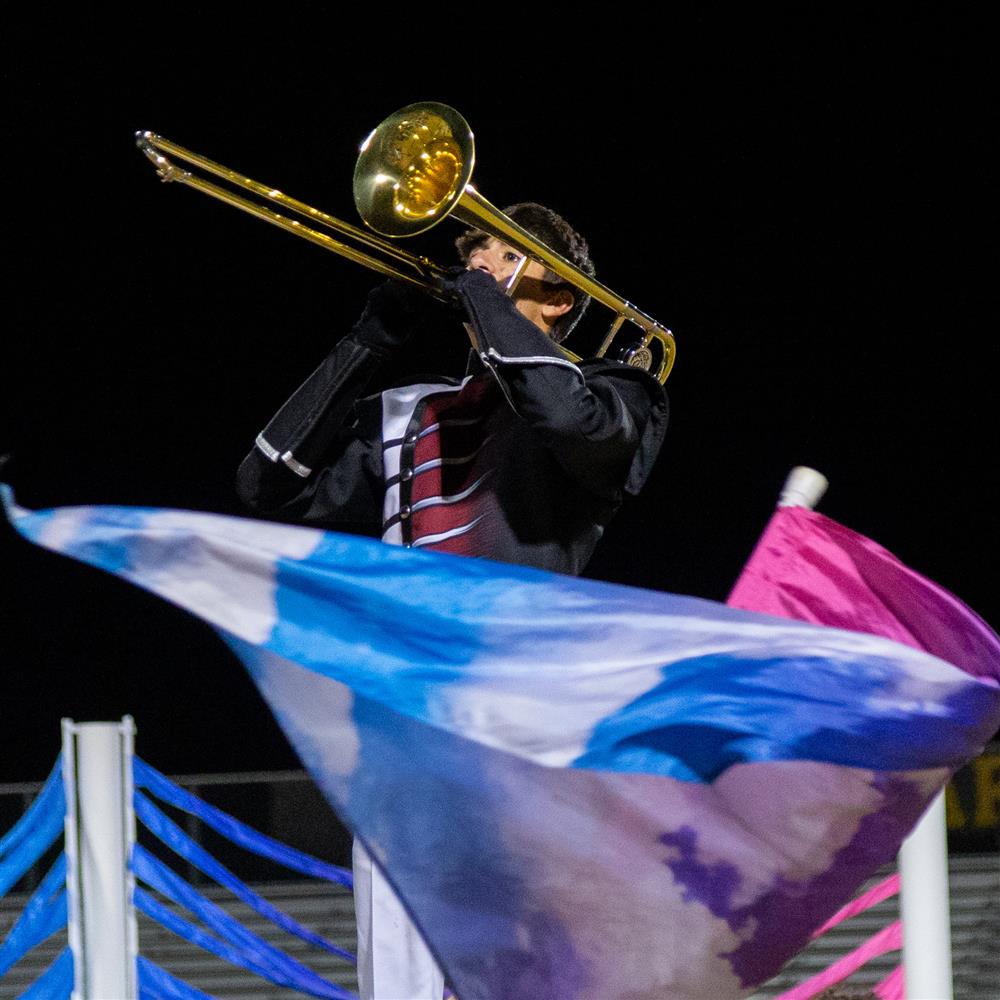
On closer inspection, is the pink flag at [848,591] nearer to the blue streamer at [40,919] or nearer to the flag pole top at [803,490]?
the flag pole top at [803,490]

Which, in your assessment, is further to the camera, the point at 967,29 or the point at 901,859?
the point at 967,29

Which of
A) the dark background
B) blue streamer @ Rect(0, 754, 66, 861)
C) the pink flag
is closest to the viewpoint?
the pink flag

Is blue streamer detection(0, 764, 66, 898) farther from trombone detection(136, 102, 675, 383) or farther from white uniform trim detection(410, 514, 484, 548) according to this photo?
trombone detection(136, 102, 675, 383)

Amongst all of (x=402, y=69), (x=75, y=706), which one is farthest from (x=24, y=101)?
(x=75, y=706)

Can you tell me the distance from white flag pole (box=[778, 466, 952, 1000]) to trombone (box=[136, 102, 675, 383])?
0.91 metres

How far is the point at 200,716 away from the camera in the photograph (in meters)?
7.09

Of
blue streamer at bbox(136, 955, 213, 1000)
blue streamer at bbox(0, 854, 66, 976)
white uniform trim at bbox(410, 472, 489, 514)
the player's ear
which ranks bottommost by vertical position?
blue streamer at bbox(136, 955, 213, 1000)

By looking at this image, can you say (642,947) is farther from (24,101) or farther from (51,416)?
(51,416)

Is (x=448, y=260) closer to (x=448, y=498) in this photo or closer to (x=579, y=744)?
(x=448, y=498)

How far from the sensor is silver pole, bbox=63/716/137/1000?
249cm

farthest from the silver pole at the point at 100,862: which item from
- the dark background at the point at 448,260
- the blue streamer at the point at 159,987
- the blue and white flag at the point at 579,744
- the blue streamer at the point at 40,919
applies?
the dark background at the point at 448,260

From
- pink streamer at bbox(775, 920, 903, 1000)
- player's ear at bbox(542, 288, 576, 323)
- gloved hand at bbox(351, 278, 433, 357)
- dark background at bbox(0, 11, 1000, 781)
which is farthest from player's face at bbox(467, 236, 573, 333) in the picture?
dark background at bbox(0, 11, 1000, 781)

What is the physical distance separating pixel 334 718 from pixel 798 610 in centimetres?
86

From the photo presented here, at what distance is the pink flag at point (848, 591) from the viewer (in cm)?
205
